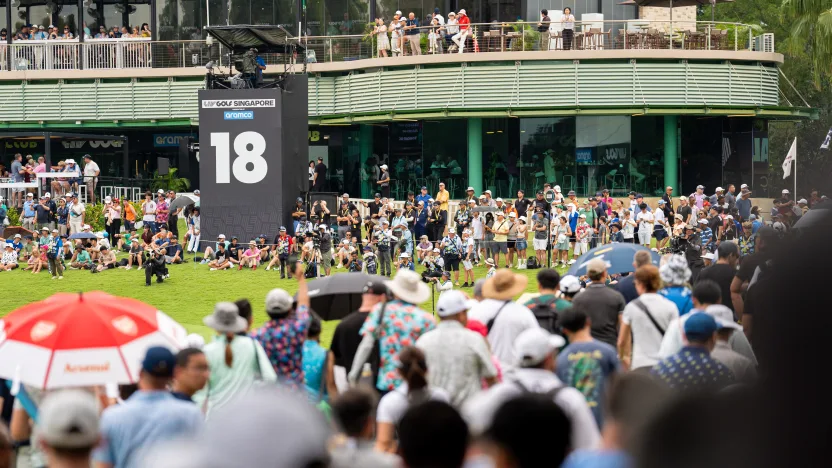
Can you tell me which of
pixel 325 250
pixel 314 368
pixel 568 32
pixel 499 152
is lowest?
pixel 325 250

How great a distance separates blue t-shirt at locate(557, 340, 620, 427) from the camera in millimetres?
6188

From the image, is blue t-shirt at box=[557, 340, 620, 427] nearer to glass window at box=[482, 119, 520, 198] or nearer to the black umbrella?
the black umbrella

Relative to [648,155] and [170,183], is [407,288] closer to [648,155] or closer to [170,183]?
[648,155]

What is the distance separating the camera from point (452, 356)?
6250mm

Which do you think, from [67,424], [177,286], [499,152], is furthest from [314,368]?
[499,152]

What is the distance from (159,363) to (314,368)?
78.1 inches

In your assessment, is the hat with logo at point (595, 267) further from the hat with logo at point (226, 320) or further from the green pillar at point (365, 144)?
the green pillar at point (365, 144)

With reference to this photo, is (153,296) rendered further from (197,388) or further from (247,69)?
(197,388)

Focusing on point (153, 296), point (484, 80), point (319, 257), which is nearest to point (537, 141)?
point (484, 80)

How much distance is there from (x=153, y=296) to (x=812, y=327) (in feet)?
71.1

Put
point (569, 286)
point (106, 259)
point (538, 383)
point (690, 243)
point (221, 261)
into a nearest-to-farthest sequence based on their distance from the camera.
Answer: point (538, 383), point (569, 286), point (690, 243), point (221, 261), point (106, 259)

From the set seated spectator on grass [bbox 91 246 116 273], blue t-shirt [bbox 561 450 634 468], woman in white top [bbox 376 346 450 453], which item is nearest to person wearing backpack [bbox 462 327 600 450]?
woman in white top [bbox 376 346 450 453]

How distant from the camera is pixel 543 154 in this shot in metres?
36.4

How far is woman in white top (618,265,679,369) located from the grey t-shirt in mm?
384
